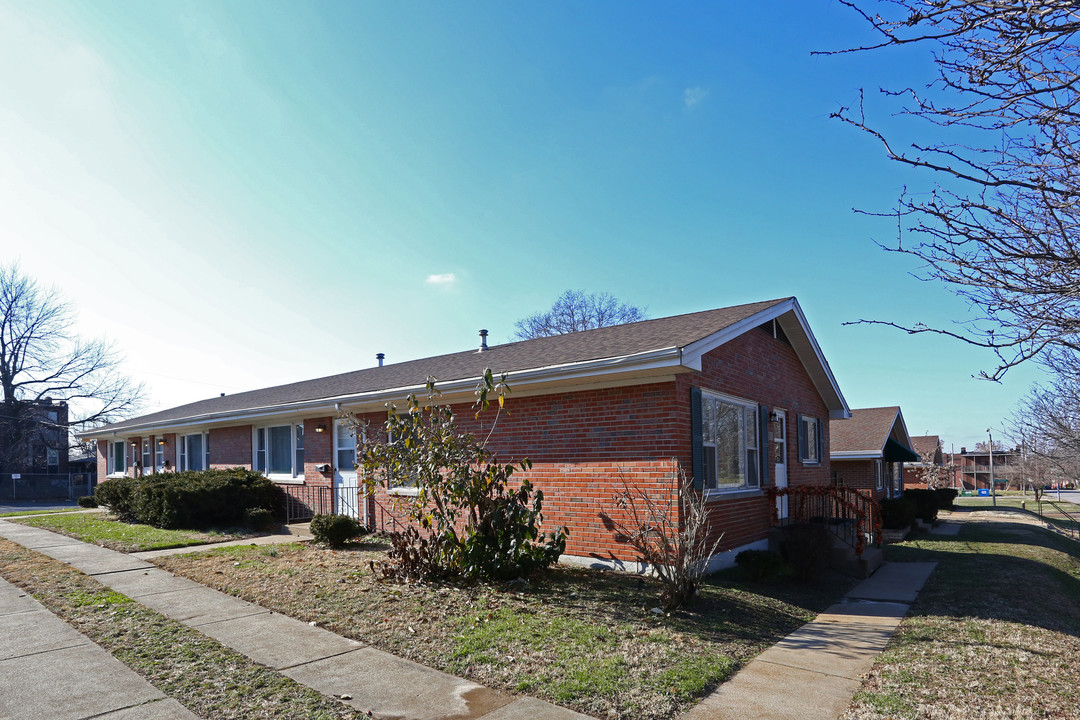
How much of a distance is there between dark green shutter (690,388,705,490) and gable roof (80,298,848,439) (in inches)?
27.8

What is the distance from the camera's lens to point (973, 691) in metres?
5.27

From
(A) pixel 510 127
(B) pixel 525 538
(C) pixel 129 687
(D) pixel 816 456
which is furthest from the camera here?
(D) pixel 816 456

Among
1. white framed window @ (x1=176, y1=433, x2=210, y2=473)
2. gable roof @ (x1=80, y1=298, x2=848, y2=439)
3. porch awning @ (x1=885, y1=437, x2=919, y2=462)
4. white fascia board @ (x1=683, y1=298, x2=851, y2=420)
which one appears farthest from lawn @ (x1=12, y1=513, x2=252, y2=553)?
porch awning @ (x1=885, y1=437, x2=919, y2=462)

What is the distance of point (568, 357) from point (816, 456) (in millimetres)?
8457

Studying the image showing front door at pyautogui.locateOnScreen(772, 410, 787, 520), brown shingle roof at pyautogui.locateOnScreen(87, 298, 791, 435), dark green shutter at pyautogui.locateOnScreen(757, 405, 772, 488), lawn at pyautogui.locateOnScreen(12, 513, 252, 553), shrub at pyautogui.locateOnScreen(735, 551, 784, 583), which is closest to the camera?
shrub at pyautogui.locateOnScreen(735, 551, 784, 583)

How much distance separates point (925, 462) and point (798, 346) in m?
28.8

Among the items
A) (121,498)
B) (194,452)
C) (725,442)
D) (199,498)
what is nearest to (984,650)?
(725,442)

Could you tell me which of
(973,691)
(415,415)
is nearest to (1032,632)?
(973,691)

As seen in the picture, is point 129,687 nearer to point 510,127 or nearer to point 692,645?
point 692,645

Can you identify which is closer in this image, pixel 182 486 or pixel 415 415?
pixel 415 415

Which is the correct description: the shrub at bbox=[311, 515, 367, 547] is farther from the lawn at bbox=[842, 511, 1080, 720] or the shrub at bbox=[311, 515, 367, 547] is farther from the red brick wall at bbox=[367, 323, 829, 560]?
the lawn at bbox=[842, 511, 1080, 720]

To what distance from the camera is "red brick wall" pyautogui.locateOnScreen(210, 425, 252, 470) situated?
18.5 m

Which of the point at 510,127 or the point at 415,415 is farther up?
the point at 510,127

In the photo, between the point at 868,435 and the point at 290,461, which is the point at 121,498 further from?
the point at 868,435
